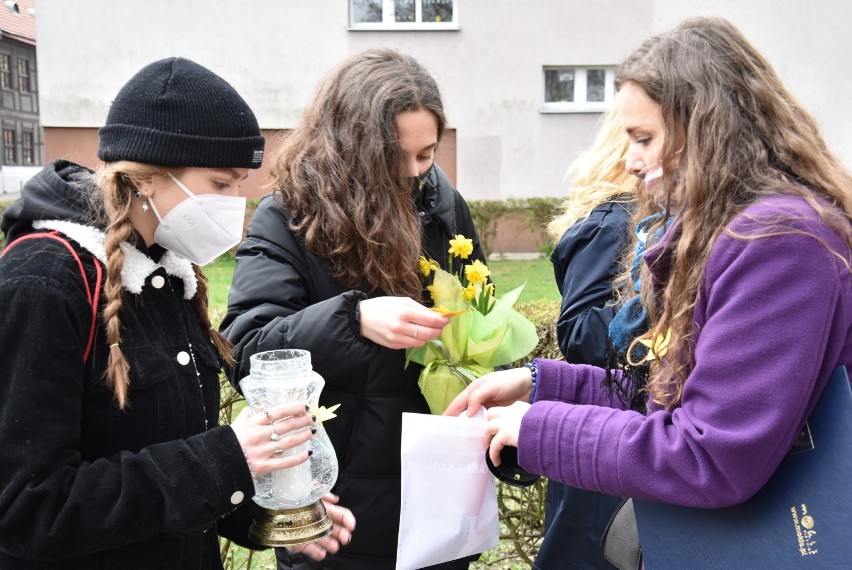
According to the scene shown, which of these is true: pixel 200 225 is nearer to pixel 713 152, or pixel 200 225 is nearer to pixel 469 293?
pixel 469 293

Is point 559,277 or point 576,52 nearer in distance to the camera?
point 559,277

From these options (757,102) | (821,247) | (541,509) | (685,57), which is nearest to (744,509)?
(821,247)

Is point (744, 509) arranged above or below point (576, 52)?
below

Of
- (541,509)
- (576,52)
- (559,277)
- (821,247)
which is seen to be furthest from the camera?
(576,52)

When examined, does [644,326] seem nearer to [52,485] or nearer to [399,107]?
[399,107]

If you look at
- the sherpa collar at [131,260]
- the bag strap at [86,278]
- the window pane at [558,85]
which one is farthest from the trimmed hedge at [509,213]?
the bag strap at [86,278]

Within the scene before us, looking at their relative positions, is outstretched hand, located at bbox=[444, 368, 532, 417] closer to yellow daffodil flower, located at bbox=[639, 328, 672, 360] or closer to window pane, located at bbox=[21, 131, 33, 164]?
yellow daffodil flower, located at bbox=[639, 328, 672, 360]

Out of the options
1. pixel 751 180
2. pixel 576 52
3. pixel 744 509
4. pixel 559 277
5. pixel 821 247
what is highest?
pixel 576 52

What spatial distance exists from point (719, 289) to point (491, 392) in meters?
0.72

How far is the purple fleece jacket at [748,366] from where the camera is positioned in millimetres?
1329

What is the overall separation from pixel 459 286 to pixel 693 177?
765 mm

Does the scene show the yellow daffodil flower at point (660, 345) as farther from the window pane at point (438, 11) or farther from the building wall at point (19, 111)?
the building wall at point (19, 111)

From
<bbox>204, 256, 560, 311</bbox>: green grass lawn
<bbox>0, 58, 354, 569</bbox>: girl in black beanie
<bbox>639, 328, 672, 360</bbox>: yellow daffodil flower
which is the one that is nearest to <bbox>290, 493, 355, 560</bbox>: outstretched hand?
<bbox>0, 58, 354, 569</bbox>: girl in black beanie

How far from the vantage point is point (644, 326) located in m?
1.95
